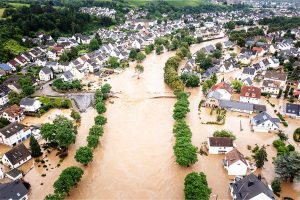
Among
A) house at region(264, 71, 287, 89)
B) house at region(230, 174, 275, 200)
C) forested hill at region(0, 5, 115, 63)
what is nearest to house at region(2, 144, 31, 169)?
house at region(230, 174, 275, 200)

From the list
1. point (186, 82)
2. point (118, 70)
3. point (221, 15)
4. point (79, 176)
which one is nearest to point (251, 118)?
point (186, 82)

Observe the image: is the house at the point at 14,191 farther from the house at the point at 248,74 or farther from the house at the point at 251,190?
the house at the point at 248,74

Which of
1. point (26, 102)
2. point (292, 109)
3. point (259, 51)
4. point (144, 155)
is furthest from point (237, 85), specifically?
point (26, 102)

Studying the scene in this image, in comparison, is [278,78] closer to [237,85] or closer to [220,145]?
[237,85]

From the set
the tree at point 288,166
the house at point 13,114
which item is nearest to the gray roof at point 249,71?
the tree at point 288,166

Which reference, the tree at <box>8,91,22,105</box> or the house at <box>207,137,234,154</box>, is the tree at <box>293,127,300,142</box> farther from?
the tree at <box>8,91,22,105</box>

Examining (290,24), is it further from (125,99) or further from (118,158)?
(118,158)
